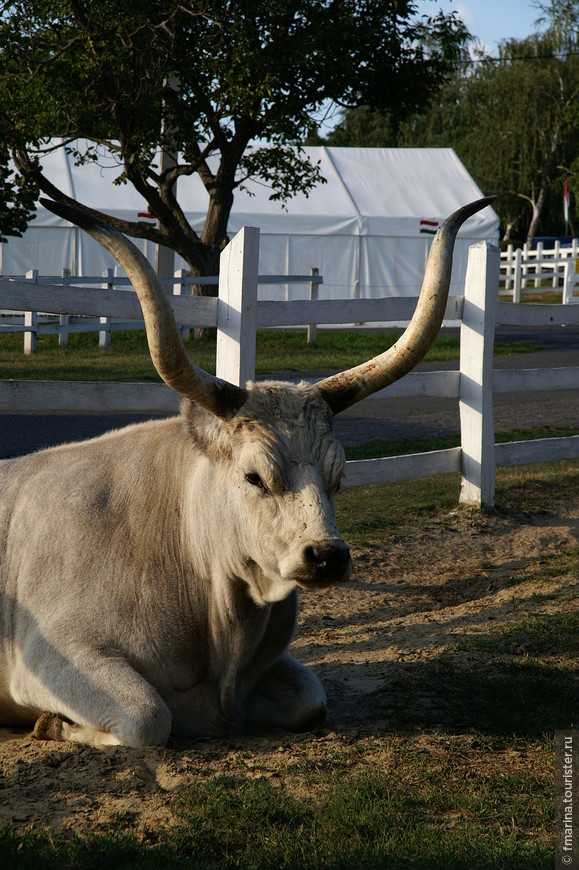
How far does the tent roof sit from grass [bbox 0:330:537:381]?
13.6 ft

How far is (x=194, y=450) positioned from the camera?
14.4 feet

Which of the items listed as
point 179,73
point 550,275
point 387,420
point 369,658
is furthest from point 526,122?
point 369,658

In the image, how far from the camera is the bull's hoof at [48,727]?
4.11m

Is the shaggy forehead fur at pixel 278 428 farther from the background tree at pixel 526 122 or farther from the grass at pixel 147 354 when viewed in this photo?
the background tree at pixel 526 122

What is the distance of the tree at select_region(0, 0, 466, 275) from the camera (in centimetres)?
1555

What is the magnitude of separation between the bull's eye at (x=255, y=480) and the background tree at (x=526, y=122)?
46254mm

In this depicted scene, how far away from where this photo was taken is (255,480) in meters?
3.93

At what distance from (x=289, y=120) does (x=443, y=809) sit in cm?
1597

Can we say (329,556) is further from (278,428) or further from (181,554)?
(181,554)

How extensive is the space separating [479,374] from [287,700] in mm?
4586

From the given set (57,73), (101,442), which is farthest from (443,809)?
(57,73)

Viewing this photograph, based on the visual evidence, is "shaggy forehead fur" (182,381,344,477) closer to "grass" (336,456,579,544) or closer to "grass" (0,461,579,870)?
"grass" (0,461,579,870)

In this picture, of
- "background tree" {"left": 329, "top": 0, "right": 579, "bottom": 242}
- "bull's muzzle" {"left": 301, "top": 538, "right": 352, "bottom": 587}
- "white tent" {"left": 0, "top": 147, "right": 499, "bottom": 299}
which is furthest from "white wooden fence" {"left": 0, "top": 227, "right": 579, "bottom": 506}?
"background tree" {"left": 329, "top": 0, "right": 579, "bottom": 242}

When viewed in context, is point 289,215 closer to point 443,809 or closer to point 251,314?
point 251,314
